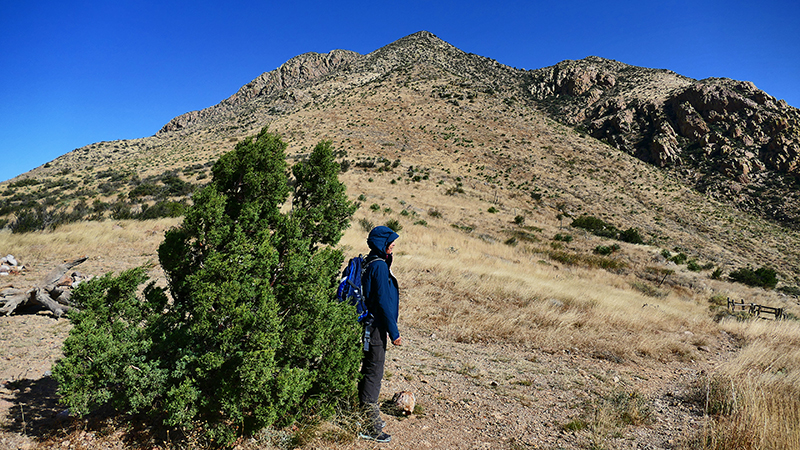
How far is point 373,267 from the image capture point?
141 inches

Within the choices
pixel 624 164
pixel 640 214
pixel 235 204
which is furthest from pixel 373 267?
pixel 624 164

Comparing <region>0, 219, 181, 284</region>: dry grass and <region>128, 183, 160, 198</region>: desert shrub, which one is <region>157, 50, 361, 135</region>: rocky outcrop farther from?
<region>0, 219, 181, 284</region>: dry grass

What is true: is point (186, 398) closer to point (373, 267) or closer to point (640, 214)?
point (373, 267)

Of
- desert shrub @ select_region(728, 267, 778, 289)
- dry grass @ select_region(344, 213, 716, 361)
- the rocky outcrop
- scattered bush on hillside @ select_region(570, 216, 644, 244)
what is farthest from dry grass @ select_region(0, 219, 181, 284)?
the rocky outcrop

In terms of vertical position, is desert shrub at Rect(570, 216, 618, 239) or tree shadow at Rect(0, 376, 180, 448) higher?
desert shrub at Rect(570, 216, 618, 239)

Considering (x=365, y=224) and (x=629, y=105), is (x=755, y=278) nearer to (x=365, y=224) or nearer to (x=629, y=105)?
(x=365, y=224)

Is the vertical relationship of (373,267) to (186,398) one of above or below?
above

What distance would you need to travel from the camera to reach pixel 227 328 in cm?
279

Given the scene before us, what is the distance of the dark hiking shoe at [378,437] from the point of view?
337cm

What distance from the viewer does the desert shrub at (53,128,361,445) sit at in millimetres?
2721

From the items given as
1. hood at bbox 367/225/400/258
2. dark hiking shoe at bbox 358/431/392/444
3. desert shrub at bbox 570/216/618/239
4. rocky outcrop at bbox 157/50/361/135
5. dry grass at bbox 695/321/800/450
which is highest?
rocky outcrop at bbox 157/50/361/135

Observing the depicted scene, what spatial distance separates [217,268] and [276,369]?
0.99 meters

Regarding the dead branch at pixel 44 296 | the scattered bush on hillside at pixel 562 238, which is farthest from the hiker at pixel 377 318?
the scattered bush on hillside at pixel 562 238

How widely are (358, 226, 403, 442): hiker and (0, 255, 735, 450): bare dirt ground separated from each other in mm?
278
